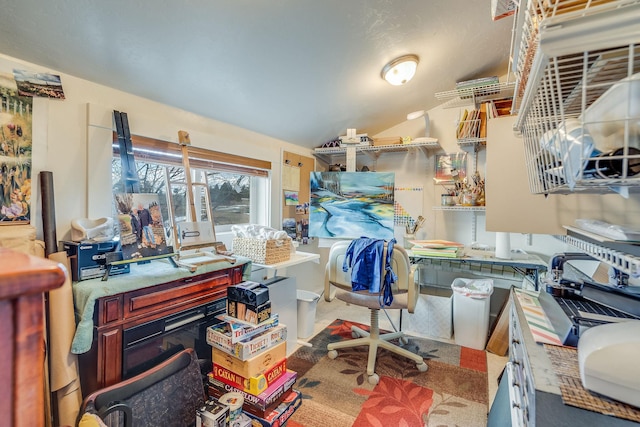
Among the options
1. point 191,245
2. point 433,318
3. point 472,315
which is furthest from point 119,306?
point 472,315

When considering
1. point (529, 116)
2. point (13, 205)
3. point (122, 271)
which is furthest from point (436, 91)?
point (13, 205)

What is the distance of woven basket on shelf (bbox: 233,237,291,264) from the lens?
6.31 ft

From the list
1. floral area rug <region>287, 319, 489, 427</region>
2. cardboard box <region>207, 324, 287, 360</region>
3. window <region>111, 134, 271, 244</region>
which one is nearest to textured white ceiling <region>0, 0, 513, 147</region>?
window <region>111, 134, 271, 244</region>

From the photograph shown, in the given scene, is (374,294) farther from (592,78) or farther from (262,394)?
(592,78)

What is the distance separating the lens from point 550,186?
0.71 m

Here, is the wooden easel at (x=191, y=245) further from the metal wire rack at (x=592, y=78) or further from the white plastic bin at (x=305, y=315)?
the metal wire rack at (x=592, y=78)

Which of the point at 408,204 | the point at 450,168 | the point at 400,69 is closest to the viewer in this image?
the point at 400,69

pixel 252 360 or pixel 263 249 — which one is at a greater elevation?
pixel 263 249

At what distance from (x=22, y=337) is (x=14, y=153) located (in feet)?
4.75

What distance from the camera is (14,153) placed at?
1.23 metres

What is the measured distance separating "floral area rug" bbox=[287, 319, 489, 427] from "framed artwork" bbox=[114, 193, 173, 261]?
116 centimetres

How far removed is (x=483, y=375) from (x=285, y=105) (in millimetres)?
2398

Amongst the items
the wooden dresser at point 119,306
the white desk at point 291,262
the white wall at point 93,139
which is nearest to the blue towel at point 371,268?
the white desk at point 291,262

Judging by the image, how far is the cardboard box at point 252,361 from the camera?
138cm
